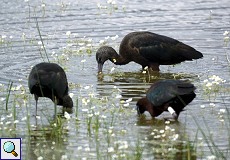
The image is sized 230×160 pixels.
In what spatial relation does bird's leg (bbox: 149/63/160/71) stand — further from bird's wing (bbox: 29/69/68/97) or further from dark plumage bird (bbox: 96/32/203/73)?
bird's wing (bbox: 29/69/68/97)

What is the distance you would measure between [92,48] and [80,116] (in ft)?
14.4

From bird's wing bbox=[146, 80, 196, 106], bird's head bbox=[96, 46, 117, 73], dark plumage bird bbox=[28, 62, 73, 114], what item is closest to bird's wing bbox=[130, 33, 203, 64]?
bird's head bbox=[96, 46, 117, 73]

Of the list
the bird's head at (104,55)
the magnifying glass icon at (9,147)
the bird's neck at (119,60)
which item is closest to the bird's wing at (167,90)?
the magnifying glass icon at (9,147)

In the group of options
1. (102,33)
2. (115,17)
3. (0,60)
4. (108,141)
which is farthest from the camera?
(115,17)

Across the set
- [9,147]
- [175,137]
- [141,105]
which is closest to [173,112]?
[141,105]

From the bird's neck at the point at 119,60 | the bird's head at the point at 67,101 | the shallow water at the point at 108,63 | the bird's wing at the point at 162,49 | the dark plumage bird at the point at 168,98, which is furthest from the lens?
the bird's neck at the point at 119,60

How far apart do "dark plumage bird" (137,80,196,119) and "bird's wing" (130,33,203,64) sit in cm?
303

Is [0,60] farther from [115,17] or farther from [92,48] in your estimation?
[115,17]

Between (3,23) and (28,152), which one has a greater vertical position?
(3,23)

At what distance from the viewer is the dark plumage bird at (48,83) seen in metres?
10.8

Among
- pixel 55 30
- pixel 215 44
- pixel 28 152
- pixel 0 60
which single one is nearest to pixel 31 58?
pixel 0 60

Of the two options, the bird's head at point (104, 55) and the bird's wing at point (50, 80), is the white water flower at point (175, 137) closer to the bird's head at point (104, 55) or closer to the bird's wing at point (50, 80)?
the bird's wing at point (50, 80)

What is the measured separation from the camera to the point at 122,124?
10.6m

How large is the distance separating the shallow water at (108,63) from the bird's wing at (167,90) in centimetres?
30
